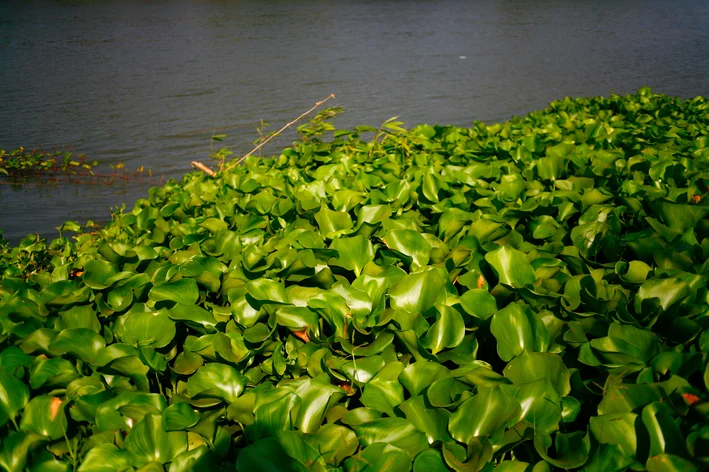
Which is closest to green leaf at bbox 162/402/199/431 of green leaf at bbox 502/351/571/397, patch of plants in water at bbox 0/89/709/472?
patch of plants in water at bbox 0/89/709/472

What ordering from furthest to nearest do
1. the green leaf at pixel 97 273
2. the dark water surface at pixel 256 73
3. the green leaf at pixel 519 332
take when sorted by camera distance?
the dark water surface at pixel 256 73, the green leaf at pixel 97 273, the green leaf at pixel 519 332

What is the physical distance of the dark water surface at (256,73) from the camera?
7.01 meters

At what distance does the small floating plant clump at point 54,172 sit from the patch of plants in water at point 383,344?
4.69m

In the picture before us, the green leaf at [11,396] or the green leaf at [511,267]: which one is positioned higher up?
the green leaf at [511,267]

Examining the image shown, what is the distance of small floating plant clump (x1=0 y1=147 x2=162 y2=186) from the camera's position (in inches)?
238

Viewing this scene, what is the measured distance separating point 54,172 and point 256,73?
209 inches

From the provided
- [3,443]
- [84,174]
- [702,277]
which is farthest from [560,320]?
[84,174]

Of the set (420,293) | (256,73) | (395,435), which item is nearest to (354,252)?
(420,293)

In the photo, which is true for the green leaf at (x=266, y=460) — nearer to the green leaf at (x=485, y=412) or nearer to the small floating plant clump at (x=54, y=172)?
the green leaf at (x=485, y=412)

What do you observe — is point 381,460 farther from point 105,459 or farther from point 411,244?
point 411,244

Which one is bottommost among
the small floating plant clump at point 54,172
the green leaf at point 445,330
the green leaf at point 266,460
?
the small floating plant clump at point 54,172

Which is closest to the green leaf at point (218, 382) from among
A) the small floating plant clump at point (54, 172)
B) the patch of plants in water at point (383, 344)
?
the patch of plants in water at point (383, 344)

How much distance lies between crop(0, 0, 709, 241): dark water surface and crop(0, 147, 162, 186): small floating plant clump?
0.17 metres

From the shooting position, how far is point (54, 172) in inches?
244
